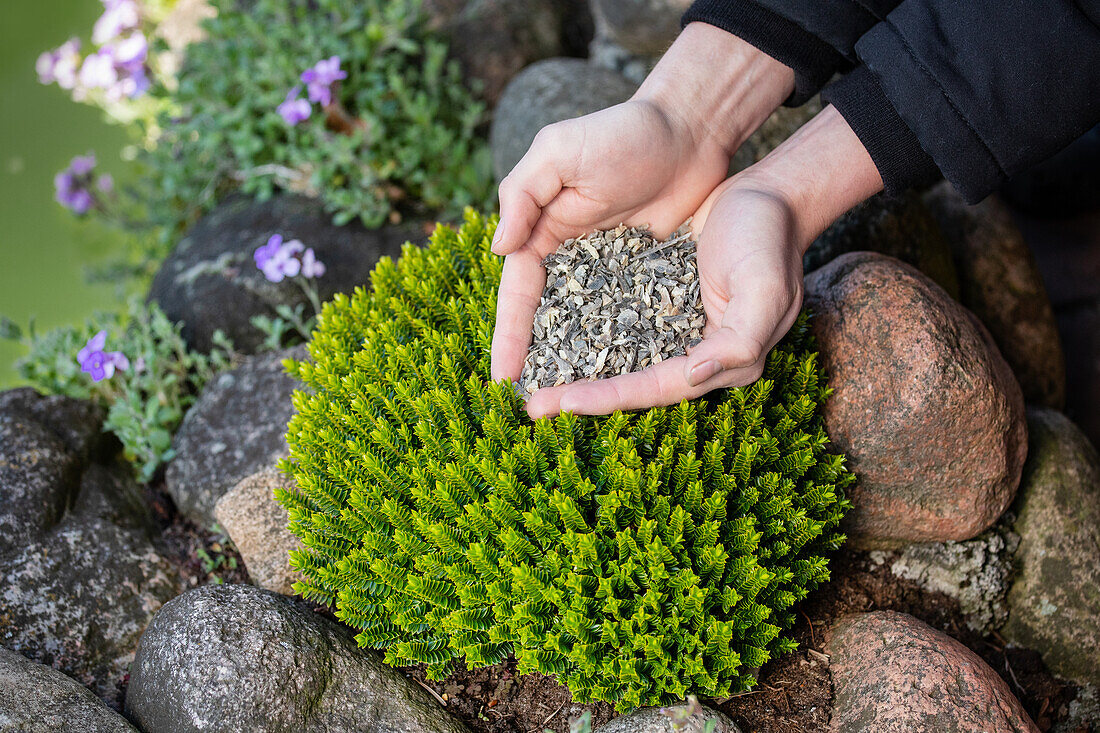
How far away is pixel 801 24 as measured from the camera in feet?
8.26

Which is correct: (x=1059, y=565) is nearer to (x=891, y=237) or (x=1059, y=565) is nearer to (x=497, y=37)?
(x=891, y=237)

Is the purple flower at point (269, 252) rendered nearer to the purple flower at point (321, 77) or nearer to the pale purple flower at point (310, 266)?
the pale purple flower at point (310, 266)

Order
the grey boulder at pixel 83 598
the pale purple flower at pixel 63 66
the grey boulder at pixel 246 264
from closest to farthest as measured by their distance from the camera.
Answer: the grey boulder at pixel 83 598
the grey boulder at pixel 246 264
the pale purple flower at pixel 63 66

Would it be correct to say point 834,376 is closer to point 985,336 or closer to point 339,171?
point 985,336

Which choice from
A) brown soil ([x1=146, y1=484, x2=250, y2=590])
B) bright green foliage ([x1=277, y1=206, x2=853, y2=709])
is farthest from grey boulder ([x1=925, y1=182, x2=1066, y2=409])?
brown soil ([x1=146, y1=484, x2=250, y2=590])

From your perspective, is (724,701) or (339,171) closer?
(724,701)

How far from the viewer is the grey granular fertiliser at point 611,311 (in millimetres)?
2221

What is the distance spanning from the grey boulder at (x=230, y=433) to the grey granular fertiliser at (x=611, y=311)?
1.15 meters

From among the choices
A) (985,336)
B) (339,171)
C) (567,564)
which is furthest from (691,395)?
(339,171)

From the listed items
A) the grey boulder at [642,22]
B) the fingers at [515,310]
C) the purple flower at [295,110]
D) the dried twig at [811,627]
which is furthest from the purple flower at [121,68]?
the dried twig at [811,627]

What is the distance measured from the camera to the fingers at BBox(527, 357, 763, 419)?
2.03 metres

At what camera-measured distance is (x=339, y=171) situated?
4105 mm

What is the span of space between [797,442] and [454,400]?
0.95 metres

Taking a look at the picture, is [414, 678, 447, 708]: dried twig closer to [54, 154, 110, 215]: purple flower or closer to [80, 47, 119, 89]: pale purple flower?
[80, 47, 119, 89]: pale purple flower
